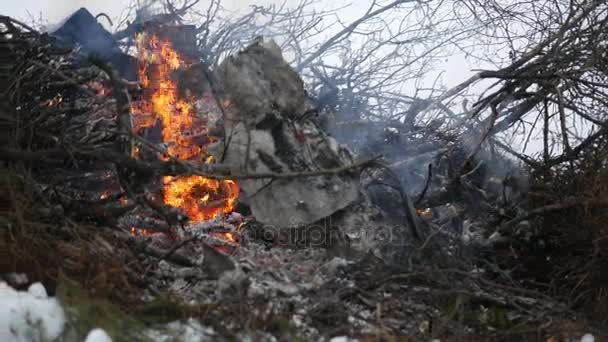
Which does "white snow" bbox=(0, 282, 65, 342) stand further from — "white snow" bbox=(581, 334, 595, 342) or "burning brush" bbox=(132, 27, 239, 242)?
"white snow" bbox=(581, 334, 595, 342)

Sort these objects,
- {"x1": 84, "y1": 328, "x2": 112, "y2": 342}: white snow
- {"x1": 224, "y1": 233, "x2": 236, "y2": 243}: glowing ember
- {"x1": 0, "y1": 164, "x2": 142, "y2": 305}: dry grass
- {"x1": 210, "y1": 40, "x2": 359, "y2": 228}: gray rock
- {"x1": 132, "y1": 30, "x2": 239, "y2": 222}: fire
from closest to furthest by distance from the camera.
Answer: {"x1": 84, "y1": 328, "x2": 112, "y2": 342}: white snow
{"x1": 0, "y1": 164, "x2": 142, "y2": 305}: dry grass
{"x1": 210, "y1": 40, "x2": 359, "y2": 228}: gray rock
{"x1": 224, "y1": 233, "x2": 236, "y2": 243}: glowing ember
{"x1": 132, "y1": 30, "x2": 239, "y2": 222}: fire

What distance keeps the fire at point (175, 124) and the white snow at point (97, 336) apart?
2212mm

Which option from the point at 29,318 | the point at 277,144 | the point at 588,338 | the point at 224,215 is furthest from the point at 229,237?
the point at 588,338

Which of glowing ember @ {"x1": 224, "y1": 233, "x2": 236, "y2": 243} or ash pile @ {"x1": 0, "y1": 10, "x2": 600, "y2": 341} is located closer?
ash pile @ {"x1": 0, "y1": 10, "x2": 600, "y2": 341}

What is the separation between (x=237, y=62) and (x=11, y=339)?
234 centimetres

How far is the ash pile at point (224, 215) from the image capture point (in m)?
2.39

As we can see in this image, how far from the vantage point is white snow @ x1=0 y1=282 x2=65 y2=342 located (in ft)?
6.35

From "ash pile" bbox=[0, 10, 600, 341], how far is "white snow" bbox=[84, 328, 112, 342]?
9 centimetres

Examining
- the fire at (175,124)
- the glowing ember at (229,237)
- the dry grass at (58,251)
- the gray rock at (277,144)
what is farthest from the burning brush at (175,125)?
the dry grass at (58,251)

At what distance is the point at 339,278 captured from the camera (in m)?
2.93

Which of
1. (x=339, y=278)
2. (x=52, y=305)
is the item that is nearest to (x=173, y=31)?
(x=339, y=278)

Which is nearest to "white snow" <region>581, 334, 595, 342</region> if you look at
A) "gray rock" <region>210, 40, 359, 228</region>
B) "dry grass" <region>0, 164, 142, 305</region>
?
"gray rock" <region>210, 40, 359, 228</region>

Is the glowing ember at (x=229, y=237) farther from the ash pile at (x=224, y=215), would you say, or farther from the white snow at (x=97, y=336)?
the white snow at (x=97, y=336)

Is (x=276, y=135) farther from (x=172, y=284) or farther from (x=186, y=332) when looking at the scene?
(x=186, y=332)
